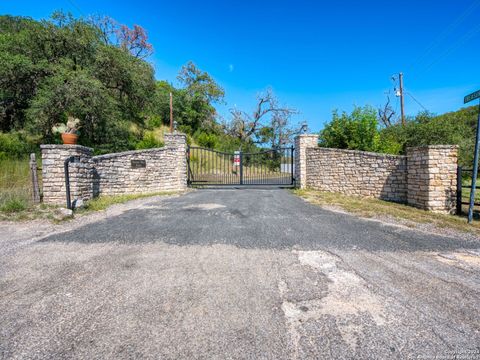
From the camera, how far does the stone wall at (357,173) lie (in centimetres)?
698

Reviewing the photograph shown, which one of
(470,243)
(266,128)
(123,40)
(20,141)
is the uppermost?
(123,40)

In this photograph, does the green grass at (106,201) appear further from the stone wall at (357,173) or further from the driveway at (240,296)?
the stone wall at (357,173)

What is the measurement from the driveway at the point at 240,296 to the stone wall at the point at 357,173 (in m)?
3.72

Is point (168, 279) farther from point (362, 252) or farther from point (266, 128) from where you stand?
point (266, 128)

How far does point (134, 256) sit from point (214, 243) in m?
1.13

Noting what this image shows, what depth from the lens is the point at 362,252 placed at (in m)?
3.16

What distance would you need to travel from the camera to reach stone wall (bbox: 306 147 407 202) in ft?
22.9

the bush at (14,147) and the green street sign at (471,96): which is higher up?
the green street sign at (471,96)

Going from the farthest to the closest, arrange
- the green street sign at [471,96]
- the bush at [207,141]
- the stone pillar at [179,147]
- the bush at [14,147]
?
1. the bush at [207,141]
2. the bush at [14,147]
3. the stone pillar at [179,147]
4. the green street sign at [471,96]

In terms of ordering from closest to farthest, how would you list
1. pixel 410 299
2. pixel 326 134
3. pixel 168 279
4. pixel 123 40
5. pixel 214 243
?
pixel 410 299 < pixel 168 279 < pixel 214 243 < pixel 326 134 < pixel 123 40

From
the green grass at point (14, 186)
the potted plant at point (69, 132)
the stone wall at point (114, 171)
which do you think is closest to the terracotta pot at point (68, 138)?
the potted plant at point (69, 132)

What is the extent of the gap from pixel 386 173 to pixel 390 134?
27.6 feet

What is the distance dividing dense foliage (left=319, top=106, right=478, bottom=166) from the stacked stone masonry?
2.05 m

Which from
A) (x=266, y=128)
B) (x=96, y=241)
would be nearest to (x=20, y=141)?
(x=96, y=241)
